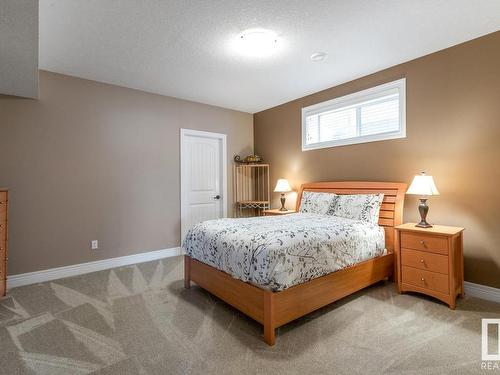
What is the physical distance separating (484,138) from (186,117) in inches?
156

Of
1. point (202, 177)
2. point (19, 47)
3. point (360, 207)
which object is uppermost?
point (19, 47)

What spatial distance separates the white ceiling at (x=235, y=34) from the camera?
2.20m

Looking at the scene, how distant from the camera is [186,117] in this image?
452 centimetres

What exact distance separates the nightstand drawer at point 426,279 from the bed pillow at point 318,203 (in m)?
1.14

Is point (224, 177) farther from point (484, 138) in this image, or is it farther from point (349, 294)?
point (484, 138)

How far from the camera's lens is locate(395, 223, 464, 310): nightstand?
2439mm

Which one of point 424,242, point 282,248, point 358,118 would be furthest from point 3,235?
point 358,118

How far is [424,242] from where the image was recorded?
102 inches

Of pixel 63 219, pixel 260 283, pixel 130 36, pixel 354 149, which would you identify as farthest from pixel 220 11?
pixel 63 219

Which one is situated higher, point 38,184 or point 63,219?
point 38,184

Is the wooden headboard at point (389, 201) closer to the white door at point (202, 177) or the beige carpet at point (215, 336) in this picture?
the beige carpet at point (215, 336)

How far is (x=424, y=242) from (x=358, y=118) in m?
1.95

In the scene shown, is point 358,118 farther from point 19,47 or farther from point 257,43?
point 19,47

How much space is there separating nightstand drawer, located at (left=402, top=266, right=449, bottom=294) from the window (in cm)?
161
